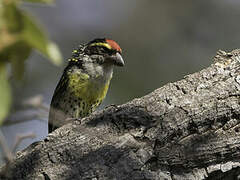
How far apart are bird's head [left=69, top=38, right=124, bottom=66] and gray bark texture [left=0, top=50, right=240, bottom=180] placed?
7.79 ft

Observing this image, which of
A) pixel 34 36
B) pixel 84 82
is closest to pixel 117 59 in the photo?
pixel 84 82

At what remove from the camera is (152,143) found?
3.76m

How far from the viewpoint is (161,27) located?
10.3 metres

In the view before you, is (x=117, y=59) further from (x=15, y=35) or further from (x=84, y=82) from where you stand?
(x=15, y=35)

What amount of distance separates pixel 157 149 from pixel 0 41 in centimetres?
211

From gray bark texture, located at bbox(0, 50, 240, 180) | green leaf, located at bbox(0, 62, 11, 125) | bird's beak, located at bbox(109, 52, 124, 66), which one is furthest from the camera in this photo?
bird's beak, located at bbox(109, 52, 124, 66)

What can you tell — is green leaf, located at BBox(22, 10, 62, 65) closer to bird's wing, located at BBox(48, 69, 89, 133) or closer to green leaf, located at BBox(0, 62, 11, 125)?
green leaf, located at BBox(0, 62, 11, 125)

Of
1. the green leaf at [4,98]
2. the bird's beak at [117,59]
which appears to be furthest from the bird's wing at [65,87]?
the green leaf at [4,98]

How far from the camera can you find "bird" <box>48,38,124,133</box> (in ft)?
19.9

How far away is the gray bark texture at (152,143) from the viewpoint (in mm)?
3639

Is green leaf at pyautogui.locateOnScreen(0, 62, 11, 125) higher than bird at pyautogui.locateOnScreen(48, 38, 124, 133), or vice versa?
bird at pyautogui.locateOnScreen(48, 38, 124, 133)

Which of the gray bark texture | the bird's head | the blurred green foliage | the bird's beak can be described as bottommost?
the blurred green foliage

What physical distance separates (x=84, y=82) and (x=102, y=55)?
21.4 inches

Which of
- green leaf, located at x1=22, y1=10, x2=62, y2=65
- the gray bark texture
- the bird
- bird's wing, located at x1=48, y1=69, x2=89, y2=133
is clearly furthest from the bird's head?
green leaf, located at x1=22, y1=10, x2=62, y2=65
